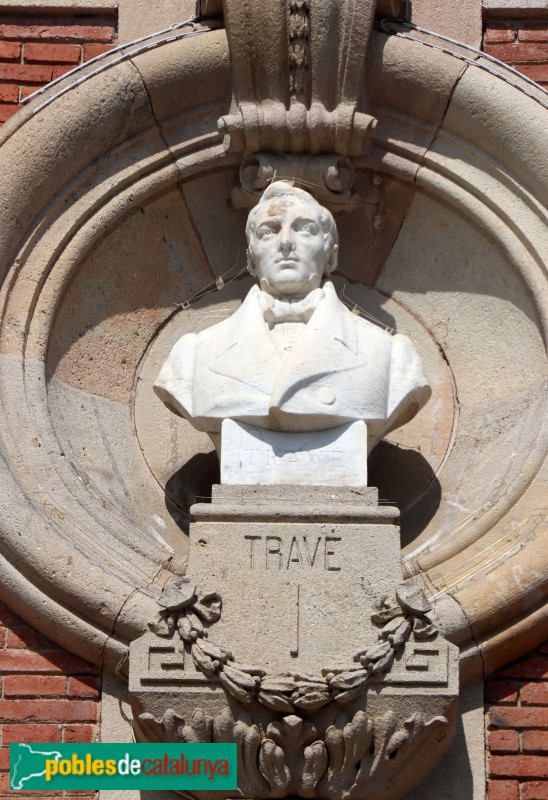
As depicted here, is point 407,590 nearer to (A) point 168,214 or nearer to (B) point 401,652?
(B) point 401,652

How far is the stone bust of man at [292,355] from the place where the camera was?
303 inches

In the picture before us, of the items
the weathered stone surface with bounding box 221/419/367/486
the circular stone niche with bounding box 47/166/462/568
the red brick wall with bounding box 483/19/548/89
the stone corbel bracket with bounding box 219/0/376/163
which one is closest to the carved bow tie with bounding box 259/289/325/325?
the weathered stone surface with bounding box 221/419/367/486

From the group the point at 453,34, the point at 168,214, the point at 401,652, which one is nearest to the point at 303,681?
the point at 401,652

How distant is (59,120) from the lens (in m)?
8.27

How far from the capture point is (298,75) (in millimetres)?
8414

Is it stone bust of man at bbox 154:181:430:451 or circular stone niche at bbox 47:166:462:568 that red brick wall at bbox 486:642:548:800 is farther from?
stone bust of man at bbox 154:181:430:451

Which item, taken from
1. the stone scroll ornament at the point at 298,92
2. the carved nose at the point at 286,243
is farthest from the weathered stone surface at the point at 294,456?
the stone scroll ornament at the point at 298,92

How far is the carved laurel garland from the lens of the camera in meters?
7.03

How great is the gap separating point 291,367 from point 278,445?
27cm

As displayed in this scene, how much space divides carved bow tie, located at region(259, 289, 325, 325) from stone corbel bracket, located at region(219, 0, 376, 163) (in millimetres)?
744

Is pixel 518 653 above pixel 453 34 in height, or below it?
below

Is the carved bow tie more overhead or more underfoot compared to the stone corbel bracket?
more underfoot

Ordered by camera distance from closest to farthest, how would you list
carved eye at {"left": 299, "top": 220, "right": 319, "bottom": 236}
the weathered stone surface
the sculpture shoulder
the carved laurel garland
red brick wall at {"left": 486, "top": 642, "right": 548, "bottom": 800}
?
the carved laurel garland → red brick wall at {"left": 486, "top": 642, "right": 548, "bottom": 800} → the weathered stone surface → the sculpture shoulder → carved eye at {"left": 299, "top": 220, "right": 319, "bottom": 236}

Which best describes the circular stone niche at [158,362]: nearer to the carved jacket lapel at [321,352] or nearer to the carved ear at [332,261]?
the carved ear at [332,261]
